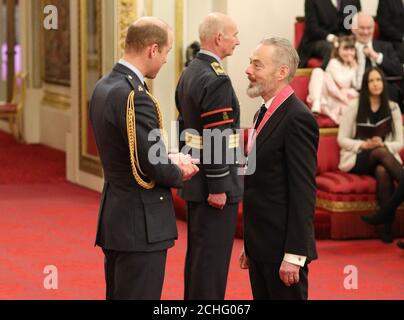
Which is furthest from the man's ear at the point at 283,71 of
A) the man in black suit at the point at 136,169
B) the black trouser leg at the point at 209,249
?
the black trouser leg at the point at 209,249

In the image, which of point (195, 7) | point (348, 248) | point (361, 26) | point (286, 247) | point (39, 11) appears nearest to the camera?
point (286, 247)

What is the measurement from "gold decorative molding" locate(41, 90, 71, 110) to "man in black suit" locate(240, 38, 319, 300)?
30.6 ft

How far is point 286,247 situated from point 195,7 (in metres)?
6.27

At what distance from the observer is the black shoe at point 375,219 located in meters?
7.62

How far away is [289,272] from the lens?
375 cm

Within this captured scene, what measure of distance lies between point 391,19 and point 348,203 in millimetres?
2932

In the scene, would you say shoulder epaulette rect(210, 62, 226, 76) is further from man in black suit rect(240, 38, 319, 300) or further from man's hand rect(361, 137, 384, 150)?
man's hand rect(361, 137, 384, 150)

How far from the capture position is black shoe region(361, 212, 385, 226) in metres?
7.62

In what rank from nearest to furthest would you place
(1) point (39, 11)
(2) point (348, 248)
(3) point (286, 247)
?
(3) point (286, 247), (2) point (348, 248), (1) point (39, 11)

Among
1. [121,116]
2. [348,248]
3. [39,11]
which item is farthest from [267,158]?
[39,11]

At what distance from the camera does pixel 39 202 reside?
944cm

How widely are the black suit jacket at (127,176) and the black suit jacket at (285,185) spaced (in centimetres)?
35

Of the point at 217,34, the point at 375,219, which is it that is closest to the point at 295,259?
the point at 217,34
